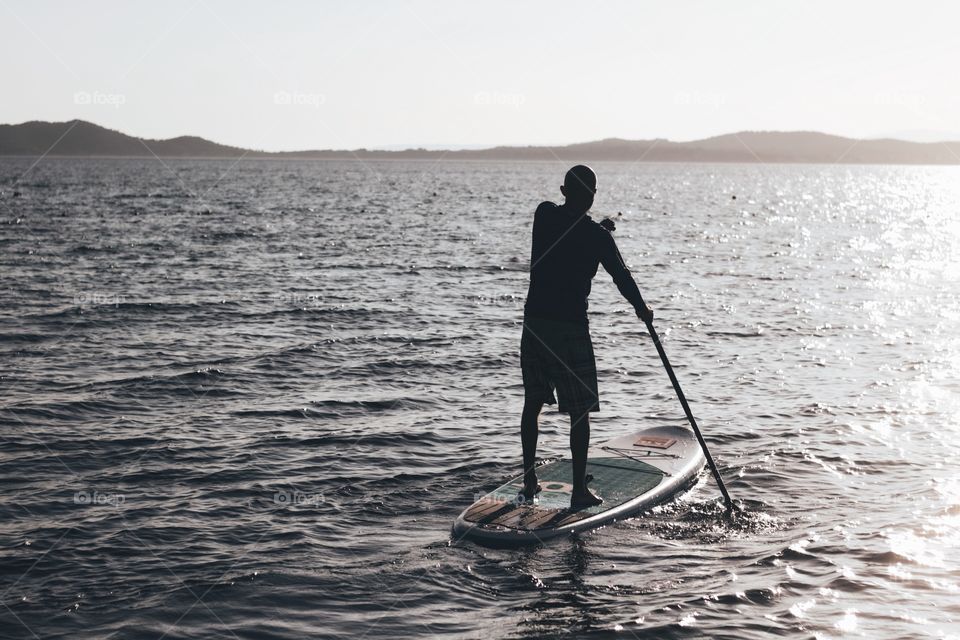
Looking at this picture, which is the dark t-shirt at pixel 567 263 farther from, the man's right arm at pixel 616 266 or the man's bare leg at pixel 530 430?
the man's bare leg at pixel 530 430

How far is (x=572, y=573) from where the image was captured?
332 inches

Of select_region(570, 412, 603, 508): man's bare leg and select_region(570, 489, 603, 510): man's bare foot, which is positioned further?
select_region(570, 489, 603, 510): man's bare foot

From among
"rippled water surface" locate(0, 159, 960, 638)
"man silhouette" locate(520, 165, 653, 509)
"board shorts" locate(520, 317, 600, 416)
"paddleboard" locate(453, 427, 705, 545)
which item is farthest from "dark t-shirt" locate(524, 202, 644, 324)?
"rippled water surface" locate(0, 159, 960, 638)

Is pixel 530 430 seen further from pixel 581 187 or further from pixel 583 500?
pixel 581 187

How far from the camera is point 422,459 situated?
472 inches

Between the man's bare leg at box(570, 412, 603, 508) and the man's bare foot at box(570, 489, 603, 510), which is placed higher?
the man's bare leg at box(570, 412, 603, 508)

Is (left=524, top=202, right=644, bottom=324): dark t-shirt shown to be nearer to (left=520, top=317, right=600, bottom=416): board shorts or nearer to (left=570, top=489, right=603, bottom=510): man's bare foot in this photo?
(left=520, top=317, right=600, bottom=416): board shorts

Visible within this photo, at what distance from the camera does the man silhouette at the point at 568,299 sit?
348 inches

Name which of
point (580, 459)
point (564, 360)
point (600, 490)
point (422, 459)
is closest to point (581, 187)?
point (564, 360)

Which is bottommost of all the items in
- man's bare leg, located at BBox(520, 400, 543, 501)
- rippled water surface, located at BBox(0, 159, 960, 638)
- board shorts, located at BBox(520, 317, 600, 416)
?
rippled water surface, located at BBox(0, 159, 960, 638)

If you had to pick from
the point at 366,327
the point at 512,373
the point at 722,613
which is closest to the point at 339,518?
the point at 722,613

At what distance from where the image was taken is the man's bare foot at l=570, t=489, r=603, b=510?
9617 millimetres

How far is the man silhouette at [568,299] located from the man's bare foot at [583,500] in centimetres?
42

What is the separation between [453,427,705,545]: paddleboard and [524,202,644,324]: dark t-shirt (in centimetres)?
201
